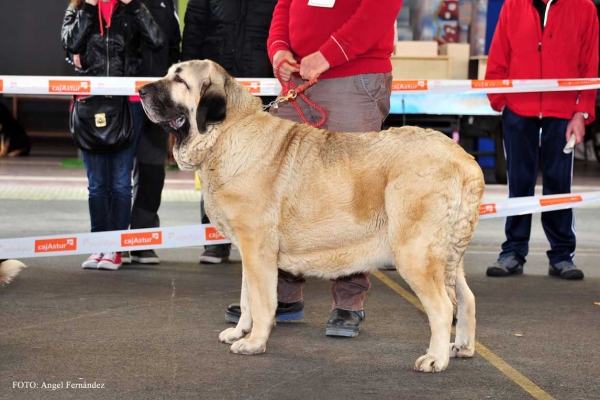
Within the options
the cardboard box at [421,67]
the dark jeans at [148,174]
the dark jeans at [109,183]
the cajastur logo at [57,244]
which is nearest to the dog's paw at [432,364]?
the cajastur logo at [57,244]

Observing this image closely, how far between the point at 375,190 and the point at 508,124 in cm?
291

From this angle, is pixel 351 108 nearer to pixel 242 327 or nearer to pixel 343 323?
pixel 343 323

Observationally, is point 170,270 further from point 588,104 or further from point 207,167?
point 588,104

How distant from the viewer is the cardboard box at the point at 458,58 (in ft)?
41.0

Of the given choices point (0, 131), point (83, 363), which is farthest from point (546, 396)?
point (0, 131)

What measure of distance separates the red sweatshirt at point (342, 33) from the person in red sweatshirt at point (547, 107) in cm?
206

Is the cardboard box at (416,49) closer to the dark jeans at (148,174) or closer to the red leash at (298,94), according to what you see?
the dark jeans at (148,174)

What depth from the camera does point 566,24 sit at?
20.8 ft

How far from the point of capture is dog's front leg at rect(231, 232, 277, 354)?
13.6 ft

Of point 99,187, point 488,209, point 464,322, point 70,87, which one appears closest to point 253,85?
point 70,87

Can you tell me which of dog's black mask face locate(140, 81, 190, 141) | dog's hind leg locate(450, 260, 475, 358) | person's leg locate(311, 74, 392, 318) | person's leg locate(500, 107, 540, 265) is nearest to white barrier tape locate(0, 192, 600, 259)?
person's leg locate(500, 107, 540, 265)

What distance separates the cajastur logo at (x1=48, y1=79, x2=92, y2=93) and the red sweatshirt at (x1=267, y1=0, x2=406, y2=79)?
1656mm

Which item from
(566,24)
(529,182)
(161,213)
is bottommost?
(161,213)

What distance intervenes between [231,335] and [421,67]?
825 centimetres
